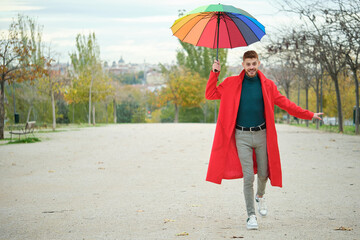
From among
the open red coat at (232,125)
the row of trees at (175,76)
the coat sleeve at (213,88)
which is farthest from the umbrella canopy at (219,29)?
the row of trees at (175,76)

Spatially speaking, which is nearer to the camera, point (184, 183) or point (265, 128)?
point (265, 128)

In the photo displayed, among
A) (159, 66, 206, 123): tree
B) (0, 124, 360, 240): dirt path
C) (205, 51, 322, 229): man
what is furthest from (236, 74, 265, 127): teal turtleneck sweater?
(159, 66, 206, 123): tree

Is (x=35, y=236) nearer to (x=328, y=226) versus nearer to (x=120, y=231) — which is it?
(x=120, y=231)

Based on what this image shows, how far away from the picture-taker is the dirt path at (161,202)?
5430 mm

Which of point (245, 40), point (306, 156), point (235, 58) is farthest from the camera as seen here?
point (235, 58)

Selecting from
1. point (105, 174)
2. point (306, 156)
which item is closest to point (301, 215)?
point (105, 174)

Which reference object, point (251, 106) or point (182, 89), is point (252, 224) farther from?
point (182, 89)

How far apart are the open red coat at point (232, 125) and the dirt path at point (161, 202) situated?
1.99 ft

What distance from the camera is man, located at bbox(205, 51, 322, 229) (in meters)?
5.67

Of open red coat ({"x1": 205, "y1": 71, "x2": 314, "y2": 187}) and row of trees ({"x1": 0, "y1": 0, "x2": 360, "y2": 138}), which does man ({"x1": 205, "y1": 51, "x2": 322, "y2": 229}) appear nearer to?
open red coat ({"x1": 205, "y1": 71, "x2": 314, "y2": 187})

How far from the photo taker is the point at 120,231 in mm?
5430

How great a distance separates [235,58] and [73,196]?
27.0 metres

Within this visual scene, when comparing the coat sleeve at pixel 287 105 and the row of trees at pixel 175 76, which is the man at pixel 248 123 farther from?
the row of trees at pixel 175 76

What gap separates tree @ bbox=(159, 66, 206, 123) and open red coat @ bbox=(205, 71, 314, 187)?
63.7m
